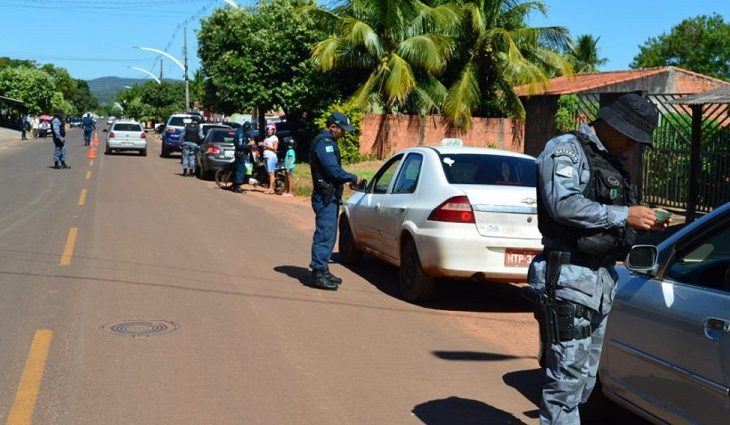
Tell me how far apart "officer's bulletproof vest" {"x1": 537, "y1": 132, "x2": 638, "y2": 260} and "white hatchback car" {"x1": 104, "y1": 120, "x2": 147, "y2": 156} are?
37.0m

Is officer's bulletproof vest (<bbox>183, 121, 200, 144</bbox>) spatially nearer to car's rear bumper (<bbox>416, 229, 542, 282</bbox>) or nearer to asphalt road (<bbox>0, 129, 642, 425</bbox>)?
asphalt road (<bbox>0, 129, 642, 425</bbox>)

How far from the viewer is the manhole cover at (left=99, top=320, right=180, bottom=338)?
275 inches

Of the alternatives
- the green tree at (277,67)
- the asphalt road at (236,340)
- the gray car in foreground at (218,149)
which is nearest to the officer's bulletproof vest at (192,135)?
the green tree at (277,67)

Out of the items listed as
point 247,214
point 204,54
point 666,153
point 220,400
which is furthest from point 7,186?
point 204,54

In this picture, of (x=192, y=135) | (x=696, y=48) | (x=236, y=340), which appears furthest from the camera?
(x=696, y=48)

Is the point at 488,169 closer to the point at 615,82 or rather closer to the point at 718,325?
the point at 718,325

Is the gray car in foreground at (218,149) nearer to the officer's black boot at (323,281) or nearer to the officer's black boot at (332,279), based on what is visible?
the officer's black boot at (332,279)

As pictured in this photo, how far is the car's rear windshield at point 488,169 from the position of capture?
855 cm

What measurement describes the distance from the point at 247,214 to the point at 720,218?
1328 cm

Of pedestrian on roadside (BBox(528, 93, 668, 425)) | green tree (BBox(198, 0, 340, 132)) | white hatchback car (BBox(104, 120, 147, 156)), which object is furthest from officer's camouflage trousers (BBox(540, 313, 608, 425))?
white hatchback car (BBox(104, 120, 147, 156))

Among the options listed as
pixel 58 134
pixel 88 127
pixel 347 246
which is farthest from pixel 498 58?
pixel 88 127

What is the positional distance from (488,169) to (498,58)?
803 inches

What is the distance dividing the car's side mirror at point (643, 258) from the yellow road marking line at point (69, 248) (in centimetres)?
782

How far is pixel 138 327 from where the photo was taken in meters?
7.20
